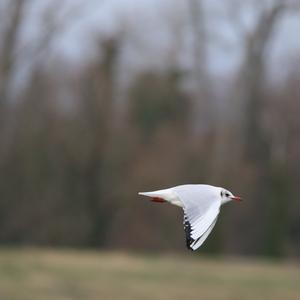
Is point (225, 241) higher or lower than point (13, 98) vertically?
lower

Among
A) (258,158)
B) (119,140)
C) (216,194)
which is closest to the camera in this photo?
(216,194)

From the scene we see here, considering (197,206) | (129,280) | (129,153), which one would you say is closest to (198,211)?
(197,206)

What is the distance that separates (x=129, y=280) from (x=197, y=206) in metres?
7.29

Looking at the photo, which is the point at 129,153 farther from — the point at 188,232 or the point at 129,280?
the point at 188,232

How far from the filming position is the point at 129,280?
9031 mm

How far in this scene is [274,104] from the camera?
18344mm

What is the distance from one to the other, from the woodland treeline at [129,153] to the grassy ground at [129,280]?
165 inches

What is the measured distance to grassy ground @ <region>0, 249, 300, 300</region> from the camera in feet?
27.8

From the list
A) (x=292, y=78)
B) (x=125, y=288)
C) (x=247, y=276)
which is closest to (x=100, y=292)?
(x=125, y=288)

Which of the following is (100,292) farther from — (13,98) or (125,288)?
(13,98)

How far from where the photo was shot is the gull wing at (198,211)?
172cm

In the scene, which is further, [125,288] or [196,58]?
[196,58]

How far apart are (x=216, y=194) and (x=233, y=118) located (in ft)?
47.0

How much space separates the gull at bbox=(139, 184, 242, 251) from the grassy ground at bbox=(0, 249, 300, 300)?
617 cm
